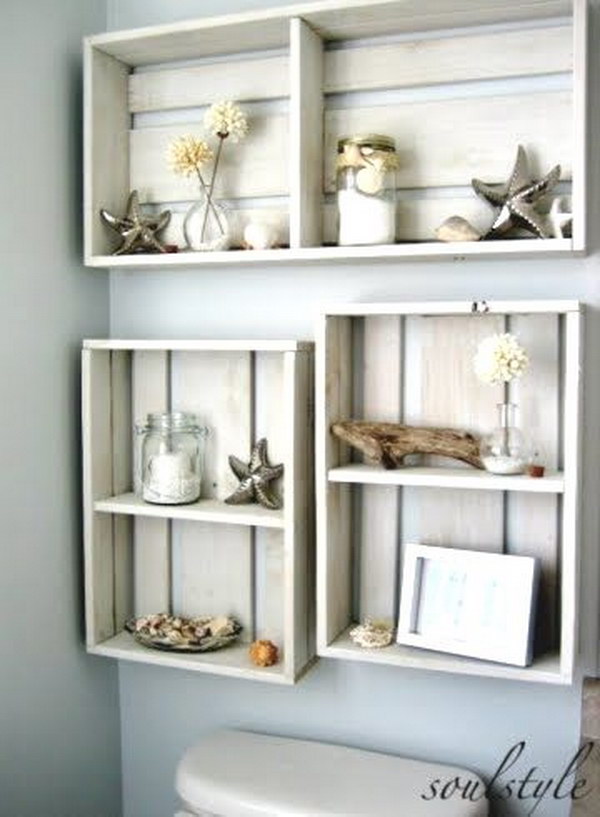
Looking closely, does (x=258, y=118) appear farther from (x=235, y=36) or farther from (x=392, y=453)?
(x=392, y=453)

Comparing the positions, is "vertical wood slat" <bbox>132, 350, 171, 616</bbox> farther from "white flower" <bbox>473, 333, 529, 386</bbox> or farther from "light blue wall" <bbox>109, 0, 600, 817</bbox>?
"white flower" <bbox>473, 333, 529, 386</bbox>

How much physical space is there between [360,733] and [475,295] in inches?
33.7

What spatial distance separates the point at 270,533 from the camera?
1.76 meters

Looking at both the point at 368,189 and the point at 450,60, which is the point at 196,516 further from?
the point at 450,60

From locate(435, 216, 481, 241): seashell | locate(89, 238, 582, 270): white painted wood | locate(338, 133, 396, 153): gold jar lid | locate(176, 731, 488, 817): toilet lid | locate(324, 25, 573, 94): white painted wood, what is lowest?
locate(176, 731, 488, 817): toilet lid

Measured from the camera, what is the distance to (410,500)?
1.67 metres

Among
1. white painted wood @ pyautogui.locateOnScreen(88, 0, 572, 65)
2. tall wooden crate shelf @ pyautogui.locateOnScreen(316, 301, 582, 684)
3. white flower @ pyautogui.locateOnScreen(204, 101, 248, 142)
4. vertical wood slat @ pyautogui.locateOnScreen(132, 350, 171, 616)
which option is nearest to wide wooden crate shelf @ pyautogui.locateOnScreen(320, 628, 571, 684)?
tall wooden crate shelf @ pyautogui.locateOnScreen(316, 301, 582, 684)

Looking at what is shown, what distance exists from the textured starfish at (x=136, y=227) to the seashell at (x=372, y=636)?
2.62ft

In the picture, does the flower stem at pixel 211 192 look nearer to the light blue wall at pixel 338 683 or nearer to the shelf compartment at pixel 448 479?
the light blue wall at pixel 338 683

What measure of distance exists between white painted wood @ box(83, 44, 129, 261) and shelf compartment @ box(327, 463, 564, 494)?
653mm

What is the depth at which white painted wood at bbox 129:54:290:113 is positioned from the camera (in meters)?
1.71

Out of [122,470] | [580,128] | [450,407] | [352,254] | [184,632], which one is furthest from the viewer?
[122,470]

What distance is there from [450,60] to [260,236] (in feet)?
1.48

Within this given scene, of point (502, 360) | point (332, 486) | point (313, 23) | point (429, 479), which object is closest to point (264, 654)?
point (332, 486)
